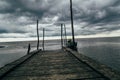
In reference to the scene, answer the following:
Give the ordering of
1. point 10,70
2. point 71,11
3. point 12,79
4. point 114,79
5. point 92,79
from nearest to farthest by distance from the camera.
A: point 114,79 < point 92,79 < point 12,79 < point 10,70 < point 71,11

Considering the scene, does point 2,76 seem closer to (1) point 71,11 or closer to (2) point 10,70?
(2) point 10,70

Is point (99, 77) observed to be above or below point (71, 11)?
below

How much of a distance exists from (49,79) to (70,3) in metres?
21.1

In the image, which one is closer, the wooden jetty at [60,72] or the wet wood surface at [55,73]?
the wooden jetty at [60,72]

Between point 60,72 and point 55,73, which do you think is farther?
point 60,72

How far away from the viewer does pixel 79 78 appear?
5.75 meters

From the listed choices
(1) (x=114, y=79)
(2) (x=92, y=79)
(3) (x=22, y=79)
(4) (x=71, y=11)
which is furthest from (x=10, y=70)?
(4) (x=71, y=11)

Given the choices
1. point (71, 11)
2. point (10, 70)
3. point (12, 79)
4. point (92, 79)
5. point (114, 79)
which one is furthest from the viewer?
point (71, 11)

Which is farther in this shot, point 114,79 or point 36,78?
point 36,78

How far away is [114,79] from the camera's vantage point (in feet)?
15.5

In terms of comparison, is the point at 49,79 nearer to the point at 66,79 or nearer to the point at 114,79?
the point at 66,79

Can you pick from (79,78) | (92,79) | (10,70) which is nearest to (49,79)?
(79,78)

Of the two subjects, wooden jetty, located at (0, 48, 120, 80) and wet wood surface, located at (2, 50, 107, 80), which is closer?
wooden jetty, located at (0, 48, 120, 80)

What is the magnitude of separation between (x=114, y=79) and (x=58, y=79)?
80.7 inches
